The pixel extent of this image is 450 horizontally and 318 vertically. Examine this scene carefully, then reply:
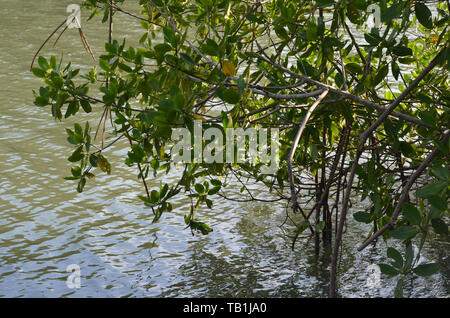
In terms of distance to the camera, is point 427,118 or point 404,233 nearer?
point 404,233

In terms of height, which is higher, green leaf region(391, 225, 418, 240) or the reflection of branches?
the reflection of branches

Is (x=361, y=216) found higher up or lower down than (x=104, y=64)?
lower down

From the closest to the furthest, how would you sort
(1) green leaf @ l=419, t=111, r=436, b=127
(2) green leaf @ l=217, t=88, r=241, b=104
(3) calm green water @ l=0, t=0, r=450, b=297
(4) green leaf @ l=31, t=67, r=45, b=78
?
(2) green leaf @ l=217, t=88, r=241, b=104, (1) green leaf @ l=419, t=111, r=436, b=127, (4) green leaf @ l=31, t=67, r=45, b=78, (3) calm green water @ l=0, t=0, r=450, b=297

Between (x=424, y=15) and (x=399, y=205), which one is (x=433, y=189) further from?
(x=424, y=15)

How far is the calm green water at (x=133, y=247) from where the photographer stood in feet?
11.8

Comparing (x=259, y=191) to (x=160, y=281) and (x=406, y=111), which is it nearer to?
(x=160, y=281)

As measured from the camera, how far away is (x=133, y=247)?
160 inches

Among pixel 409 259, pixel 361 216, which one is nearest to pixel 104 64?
pixel 361 216

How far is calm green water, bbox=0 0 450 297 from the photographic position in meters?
3.59

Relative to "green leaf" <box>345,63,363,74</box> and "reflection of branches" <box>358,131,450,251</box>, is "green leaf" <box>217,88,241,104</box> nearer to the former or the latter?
"reflection of branches" <box>358,131,450,251</box>

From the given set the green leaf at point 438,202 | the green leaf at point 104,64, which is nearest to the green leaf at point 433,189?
the green leaf at point 438,202

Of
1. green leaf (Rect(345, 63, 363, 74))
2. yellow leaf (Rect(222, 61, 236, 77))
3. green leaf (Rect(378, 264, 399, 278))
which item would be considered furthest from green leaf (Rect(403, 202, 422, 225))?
green leaf (Rect(345, 63, 363, 74))

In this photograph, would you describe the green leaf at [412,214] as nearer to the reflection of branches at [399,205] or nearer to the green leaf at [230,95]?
the reflection of branches at [399,205]
